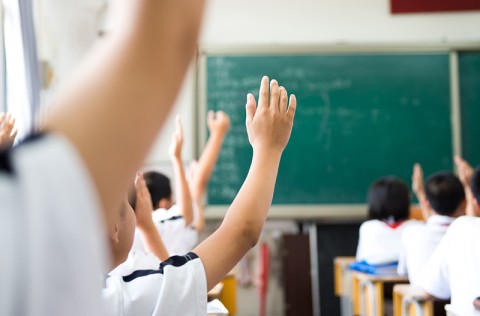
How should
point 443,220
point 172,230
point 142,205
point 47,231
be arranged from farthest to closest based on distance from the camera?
1. point 443,220
2. point 172,230
3. point 142,205
4. point 47,231

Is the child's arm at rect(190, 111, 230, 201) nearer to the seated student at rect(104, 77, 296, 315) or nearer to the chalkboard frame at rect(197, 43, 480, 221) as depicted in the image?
the chalkboard frame at rect(197, 43, 480, 221)

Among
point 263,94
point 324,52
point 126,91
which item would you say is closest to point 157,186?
point 263,94

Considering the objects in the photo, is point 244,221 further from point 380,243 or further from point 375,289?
point 380,243

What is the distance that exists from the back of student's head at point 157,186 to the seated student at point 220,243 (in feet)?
6.76

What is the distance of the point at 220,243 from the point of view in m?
1.08

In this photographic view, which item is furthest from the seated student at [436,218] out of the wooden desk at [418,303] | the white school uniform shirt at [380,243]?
the white school uniform shirt at [380,243]

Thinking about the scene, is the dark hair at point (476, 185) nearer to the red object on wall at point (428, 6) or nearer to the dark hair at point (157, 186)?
the dark hair at point (157, 186)

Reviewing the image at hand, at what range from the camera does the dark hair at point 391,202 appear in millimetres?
4199

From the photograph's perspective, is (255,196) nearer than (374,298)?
Yes

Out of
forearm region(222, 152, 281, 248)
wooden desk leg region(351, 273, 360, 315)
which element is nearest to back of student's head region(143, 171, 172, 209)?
wooden desk leg region(351, 273, 360, 315)

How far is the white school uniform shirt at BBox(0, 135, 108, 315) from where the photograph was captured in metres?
0.27

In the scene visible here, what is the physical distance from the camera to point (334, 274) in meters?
5.53

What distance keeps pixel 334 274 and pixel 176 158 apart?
122 inches

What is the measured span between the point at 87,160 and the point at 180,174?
2.72 meters
